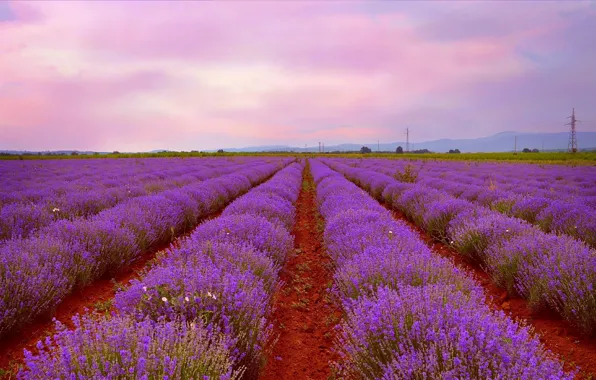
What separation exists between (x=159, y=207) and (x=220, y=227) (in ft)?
9.35

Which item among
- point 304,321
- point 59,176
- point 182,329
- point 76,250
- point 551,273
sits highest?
point 59,176

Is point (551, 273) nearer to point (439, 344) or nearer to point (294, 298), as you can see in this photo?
point (439, 344)

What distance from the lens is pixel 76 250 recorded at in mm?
4266

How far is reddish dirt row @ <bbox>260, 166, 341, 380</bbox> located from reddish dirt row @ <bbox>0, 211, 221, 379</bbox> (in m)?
1.36

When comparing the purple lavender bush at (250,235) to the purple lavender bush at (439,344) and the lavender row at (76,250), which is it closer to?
the lavender row at (76,250)

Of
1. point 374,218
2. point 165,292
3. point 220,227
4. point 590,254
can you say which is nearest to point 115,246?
point 220,227

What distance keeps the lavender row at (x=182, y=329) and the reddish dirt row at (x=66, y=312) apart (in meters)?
0.29

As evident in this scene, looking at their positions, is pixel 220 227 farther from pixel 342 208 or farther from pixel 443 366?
pixel 443 366

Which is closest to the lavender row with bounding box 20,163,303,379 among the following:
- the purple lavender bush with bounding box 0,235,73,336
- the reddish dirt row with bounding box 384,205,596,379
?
the purple lavender bush with bounding box 0,235,73,336

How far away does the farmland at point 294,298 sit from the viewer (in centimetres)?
176

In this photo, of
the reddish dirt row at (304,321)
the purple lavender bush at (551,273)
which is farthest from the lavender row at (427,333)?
the purple lavender bush at (551,273)

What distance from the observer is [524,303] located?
404cm

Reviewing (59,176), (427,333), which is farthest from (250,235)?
(59,176)

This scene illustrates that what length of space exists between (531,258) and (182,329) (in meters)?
3.79
